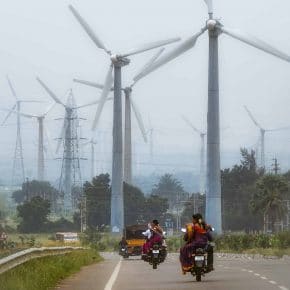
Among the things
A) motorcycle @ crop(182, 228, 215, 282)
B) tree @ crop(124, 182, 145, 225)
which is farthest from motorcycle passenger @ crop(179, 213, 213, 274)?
tree @ crop(124, 182, 145, 225)

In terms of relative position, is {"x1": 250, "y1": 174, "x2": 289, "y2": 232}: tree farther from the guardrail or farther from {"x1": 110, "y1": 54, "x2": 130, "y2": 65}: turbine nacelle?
the guardrail

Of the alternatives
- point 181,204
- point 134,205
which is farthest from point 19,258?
point 181,204

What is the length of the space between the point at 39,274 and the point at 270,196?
101 metres

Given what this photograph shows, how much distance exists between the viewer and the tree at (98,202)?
153125mm

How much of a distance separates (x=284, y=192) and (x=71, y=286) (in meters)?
104

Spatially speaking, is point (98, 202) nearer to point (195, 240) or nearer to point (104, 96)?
point (104, 96)

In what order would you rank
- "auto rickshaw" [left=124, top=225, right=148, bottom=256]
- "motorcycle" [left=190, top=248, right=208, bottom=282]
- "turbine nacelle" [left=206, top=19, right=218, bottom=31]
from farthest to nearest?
"turbine nacelle" [left=206, top=19, right=218, bottom=31] → "auto rickshaw" [left=124, top=225, right=148, bottom=256] → "motorcycle" [left=190, top=248, right=208, bottom=282]

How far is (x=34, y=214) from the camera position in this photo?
413 feet

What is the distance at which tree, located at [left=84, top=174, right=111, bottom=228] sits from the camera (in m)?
153

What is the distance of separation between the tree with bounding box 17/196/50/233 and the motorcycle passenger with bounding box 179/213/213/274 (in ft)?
313

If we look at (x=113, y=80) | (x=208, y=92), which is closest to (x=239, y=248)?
(x=208, y=92)

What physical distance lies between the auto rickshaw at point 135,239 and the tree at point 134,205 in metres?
81.7

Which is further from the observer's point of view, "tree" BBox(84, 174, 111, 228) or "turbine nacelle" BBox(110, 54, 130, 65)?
"tree" BBox(84, 174, 111, 228)

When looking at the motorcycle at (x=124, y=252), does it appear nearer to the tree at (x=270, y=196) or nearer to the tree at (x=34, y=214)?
the tree at (x=34, y=214)
